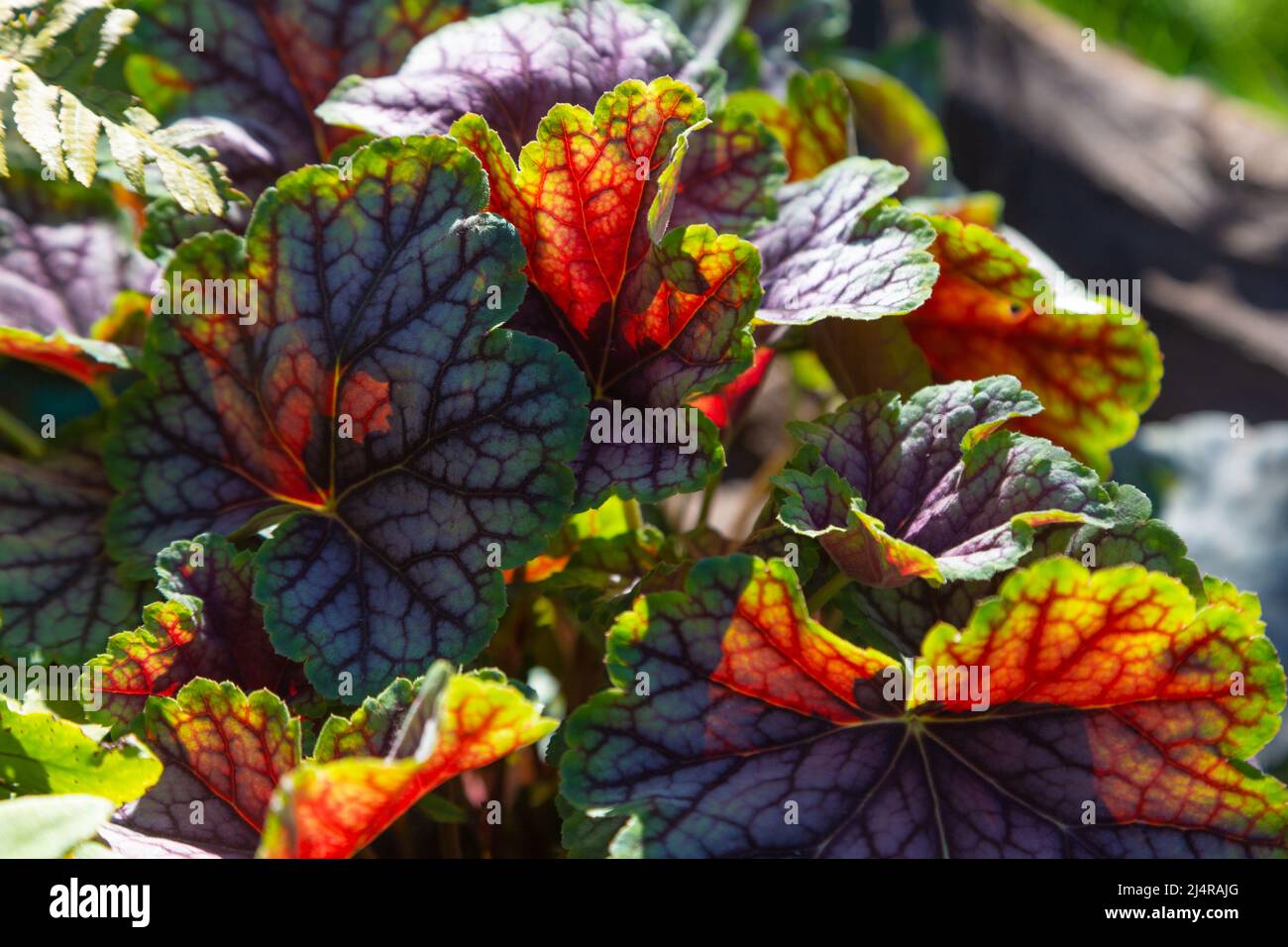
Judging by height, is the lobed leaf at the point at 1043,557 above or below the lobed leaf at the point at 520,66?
below

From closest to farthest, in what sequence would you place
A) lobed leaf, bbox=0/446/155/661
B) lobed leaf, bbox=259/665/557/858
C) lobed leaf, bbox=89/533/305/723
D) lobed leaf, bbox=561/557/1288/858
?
lobed leaf, bbox=259/665/557/858 → lobed leaf, bbox=561/557/1288/858 → lobed leaf, bbox=89/533/305/723 → lobed leaf, bbox=0/446/155/661

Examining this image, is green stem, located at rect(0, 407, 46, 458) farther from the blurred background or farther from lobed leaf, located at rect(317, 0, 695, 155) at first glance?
the blurred background

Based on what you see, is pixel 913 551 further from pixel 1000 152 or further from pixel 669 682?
pixel 1000 152

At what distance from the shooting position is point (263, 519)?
1133mm

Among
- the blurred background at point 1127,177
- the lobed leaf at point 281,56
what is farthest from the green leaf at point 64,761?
the blurred background at point 1127,177

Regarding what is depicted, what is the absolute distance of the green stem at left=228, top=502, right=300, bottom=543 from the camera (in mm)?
1129

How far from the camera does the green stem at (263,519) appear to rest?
44.4 inches

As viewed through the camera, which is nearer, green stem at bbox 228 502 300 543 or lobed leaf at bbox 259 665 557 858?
lobed leaf at bbox 259 665 557 858

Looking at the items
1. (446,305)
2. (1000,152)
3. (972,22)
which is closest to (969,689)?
(446,305)

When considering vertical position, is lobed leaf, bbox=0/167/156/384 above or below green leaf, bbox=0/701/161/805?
above

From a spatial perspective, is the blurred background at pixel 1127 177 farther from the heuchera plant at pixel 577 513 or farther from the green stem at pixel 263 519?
the green stem at pixel 263 519

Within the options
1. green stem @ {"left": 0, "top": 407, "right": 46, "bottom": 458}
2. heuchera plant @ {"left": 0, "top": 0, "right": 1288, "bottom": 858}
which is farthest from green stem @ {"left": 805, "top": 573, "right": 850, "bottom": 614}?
green stem @ {"left": 0, "top": 407, "right": 46, "bottom": 458}
